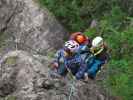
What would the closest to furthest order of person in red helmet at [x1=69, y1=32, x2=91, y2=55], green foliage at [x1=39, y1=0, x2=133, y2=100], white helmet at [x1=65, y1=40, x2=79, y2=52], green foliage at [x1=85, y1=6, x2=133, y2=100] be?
white helmet at [x1=65, y1=40, x2=79, y2=52], person in red helmet at [x1=69, y1=32, x2=91, y2=55], green foliage at [x1=85, y1=6, x2=133, y2=100], green foliage at [x1=39, y1=0, x2=133, y2=100]

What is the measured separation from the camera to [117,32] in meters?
13.8

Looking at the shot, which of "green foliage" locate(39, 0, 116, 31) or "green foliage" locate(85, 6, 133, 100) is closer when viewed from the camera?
"green foliage" locate(85, 6, 133, 100)

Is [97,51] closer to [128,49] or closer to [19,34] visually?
[128,49]

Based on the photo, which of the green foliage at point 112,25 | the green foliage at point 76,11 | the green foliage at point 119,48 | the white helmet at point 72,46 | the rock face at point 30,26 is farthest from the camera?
the rock face at point 30,26

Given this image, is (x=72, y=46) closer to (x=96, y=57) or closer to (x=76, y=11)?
(x=96, y=57)

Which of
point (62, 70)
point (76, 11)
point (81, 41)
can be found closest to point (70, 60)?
point (62, 70)

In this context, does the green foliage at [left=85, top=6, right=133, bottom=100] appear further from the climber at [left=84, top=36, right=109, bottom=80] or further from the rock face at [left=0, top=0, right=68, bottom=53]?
the rock face at [left=0, top=0, right=68, bottom=53]

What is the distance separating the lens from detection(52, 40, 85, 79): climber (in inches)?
369

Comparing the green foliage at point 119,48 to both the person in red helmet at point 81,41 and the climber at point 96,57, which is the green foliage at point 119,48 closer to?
the climber at point 96,57

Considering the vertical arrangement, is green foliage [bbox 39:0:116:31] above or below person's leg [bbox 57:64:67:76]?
above

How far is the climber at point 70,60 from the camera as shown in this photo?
369 inches

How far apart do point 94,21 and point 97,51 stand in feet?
20.9

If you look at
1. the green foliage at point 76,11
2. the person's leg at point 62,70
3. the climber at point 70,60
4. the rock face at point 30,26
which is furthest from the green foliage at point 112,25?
the person's leg at point 62,70

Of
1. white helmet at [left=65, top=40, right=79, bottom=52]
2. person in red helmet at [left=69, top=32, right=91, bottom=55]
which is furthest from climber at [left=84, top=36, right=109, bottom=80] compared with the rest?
white helmet at [left=65, top=40, right=79, bottom=52]
